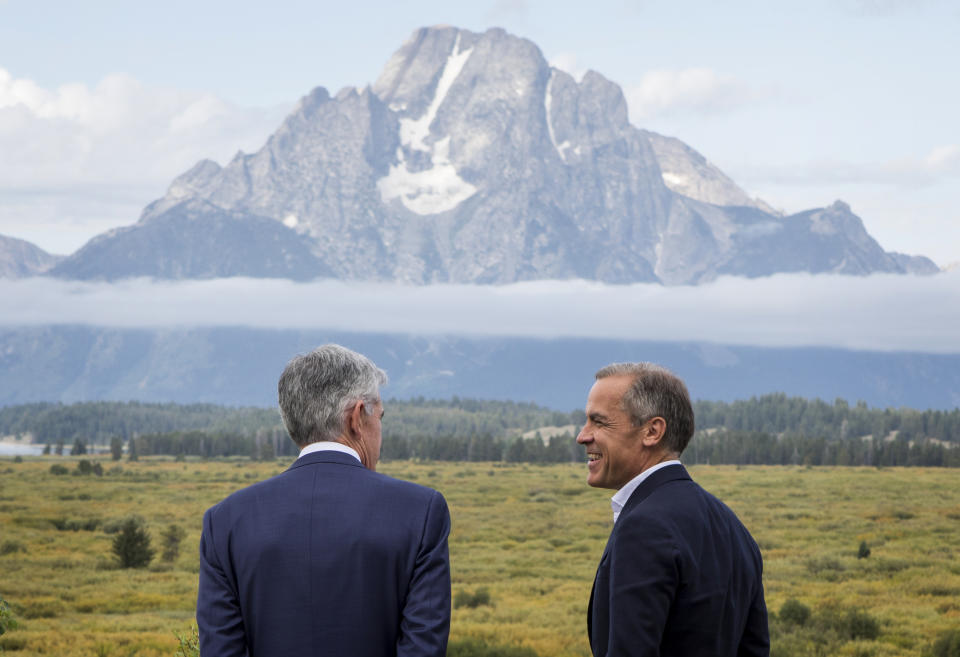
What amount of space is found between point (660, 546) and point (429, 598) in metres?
1.08

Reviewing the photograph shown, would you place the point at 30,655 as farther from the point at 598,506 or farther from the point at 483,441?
the point at 483,441

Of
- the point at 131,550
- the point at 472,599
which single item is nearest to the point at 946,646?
the point at 472,599

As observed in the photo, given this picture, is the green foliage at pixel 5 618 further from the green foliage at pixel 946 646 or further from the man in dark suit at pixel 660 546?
the green foliage at pixel 946 646

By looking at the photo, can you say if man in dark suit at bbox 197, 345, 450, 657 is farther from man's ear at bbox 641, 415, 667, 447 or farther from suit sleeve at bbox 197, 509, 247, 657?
man's ear at bbox 641, 415, 667, 447

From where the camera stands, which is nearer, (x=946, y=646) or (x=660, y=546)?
(x=660, y=546)

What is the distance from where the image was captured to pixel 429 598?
15.2ft

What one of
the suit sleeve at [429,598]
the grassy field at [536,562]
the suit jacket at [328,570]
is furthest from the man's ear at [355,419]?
the grassy field at [536,562]

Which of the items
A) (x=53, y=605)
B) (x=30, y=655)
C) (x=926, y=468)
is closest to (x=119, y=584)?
(x=53, y=605)

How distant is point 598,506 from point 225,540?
78015 millimetres

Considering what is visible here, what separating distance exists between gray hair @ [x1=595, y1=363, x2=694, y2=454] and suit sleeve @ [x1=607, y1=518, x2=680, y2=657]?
0.59 meters

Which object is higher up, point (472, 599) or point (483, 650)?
point (483, 650)

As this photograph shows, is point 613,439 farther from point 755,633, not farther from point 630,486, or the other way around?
point 755,633

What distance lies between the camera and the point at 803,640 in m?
→ 30.4

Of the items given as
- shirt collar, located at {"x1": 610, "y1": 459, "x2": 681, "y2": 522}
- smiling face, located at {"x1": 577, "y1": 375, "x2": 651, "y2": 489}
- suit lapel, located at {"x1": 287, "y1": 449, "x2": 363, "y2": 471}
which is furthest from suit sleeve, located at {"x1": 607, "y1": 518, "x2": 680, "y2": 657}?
suit lapel, located at {"x1": 287, "y1": 449, "x2": 363, "y2": 471}
